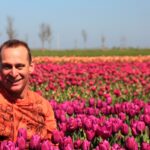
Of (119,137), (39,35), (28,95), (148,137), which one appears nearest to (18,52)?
(28,95)

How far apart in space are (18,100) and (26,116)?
0.18 meters

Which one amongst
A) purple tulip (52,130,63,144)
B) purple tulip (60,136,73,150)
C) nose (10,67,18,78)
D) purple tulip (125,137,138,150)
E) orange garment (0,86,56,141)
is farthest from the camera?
orange garment (0,86,56,141)

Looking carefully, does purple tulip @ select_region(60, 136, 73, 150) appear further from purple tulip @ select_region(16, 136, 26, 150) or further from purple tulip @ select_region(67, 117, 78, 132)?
purple tulip @ select_region(67, 117, 78, 132)

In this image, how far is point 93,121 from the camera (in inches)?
187

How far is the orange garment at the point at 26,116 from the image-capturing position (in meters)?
4.58

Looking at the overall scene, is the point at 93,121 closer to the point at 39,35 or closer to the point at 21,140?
the point at 21,140

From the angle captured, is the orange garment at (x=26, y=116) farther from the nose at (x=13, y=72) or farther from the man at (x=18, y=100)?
the nose at (x=13, y=72)

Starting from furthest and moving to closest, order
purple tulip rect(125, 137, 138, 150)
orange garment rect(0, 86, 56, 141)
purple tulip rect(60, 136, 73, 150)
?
orange garment rect(0, 86, 56, 141) → purple tulip rect(125, 137, 138, 150) → purple tulip rect(60, 136, 73, 150)

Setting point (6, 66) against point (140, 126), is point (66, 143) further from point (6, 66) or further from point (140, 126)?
point (140, 126)

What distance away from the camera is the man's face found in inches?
174

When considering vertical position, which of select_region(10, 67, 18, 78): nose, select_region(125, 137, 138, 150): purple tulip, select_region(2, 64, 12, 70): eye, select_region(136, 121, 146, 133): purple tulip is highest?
select_region(2, 64, 12, 70): eye

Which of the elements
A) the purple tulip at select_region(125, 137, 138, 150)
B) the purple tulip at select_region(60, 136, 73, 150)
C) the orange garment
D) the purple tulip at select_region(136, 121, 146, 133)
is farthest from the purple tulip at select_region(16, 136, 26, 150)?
the purple tulip at select_region(136, 121, 146, 133)

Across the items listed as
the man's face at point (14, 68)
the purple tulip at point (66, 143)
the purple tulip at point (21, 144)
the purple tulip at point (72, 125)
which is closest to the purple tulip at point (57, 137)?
the purple tulip at point (66, 143)

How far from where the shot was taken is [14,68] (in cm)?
442
